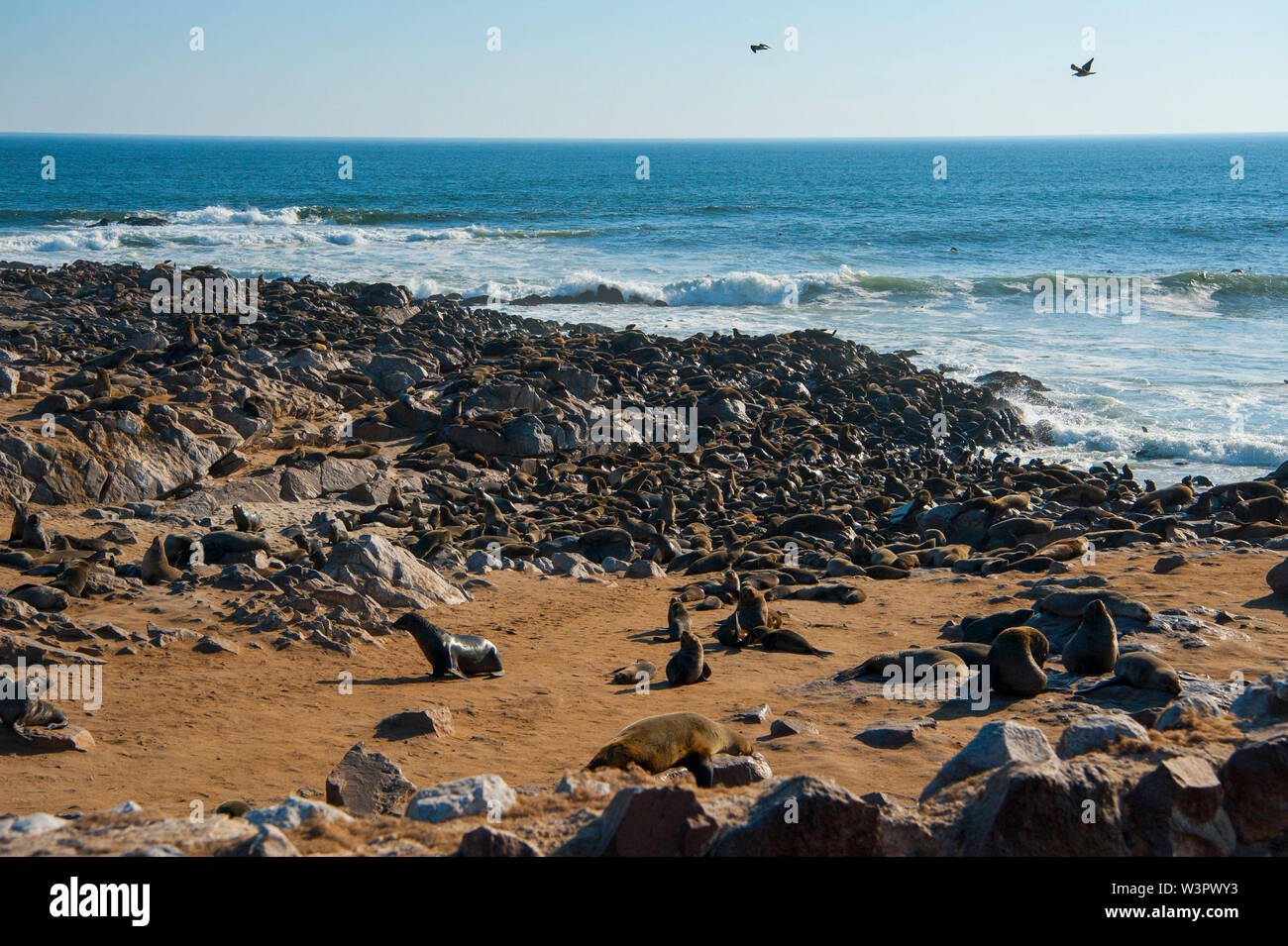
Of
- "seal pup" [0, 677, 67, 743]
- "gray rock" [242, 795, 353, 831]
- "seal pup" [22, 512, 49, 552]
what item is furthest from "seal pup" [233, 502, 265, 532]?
"gray rock" [242, 795, 353, 831]

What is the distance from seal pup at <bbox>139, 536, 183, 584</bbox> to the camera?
9.56m

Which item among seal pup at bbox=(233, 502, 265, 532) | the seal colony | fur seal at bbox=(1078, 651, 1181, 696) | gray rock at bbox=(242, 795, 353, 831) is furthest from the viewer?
seal pup at bbox=(233, 502, 265, 532)

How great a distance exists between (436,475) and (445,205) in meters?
55.1

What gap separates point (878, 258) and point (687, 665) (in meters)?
36.8

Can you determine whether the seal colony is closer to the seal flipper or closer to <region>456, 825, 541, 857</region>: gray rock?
the seal flipper

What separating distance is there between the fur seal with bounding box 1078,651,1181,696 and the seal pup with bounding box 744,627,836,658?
2.39 meters

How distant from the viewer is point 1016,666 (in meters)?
7.16

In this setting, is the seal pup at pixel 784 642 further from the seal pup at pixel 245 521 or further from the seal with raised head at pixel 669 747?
the seal pup at pixel 245 521

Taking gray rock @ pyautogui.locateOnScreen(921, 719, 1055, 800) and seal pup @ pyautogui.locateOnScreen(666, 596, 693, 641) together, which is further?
seal pup @ pyautogui.locateOnScreen(666, 596, 693, 641)

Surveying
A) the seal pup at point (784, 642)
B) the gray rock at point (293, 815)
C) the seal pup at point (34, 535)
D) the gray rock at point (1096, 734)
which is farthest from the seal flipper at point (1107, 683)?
the seal pup at point (34, 535)

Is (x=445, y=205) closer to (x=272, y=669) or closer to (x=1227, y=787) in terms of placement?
(x=272, y=669)

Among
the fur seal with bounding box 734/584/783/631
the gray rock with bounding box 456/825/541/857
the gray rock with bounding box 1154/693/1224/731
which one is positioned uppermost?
the gray rock with bounding box 456/825/541/857

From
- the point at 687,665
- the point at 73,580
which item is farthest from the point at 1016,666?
the point at 73,580

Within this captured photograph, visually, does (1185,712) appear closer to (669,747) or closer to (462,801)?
(669,747)
